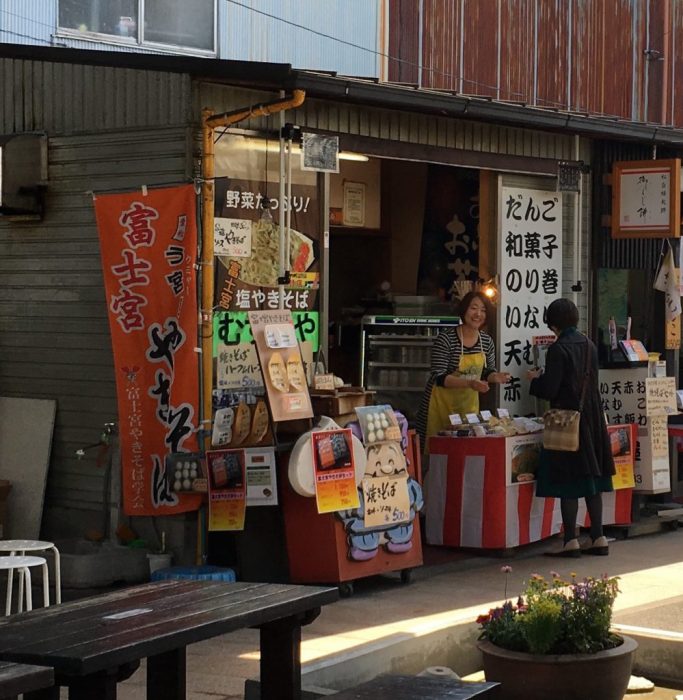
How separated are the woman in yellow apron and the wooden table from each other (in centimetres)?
566

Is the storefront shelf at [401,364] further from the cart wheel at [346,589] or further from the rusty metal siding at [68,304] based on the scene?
the cart wheel at [346,589]

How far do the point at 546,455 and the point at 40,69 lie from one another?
511 cm

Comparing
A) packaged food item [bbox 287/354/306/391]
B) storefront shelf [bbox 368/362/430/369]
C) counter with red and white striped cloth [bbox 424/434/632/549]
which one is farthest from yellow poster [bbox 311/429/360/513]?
storefront shelf [bbox 368/362/430/369]

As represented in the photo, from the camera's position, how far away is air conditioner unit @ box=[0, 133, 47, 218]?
35.6ft

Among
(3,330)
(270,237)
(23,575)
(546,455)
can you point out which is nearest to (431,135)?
(270,237)

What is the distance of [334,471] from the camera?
31.7ft

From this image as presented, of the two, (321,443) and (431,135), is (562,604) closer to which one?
(321,443)

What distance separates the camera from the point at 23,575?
8602mm

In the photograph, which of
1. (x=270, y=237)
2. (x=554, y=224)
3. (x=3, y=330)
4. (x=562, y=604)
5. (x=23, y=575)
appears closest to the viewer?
(x=562, y=604)

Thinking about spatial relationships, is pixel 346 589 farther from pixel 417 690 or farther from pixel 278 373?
pixel 417 690

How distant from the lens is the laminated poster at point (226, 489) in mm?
9656

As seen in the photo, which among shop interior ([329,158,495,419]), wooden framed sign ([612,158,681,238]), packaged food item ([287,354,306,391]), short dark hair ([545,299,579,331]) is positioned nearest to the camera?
packaged food item ([287,354,306,391])

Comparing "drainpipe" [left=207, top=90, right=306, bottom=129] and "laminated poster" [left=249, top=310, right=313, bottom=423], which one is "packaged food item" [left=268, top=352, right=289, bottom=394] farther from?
"drainpipe" [left=207, top=90, right=306, bottom=129]

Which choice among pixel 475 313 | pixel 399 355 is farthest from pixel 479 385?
pixel 399 355
